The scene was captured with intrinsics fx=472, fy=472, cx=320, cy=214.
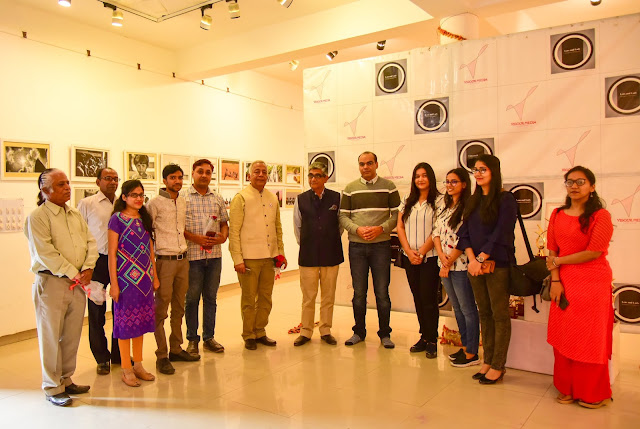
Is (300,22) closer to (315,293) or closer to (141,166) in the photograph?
(141,166)

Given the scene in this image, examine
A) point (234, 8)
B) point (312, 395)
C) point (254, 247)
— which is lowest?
point (312, 395)

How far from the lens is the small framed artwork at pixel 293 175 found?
8.73 metres

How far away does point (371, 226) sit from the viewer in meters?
4.28

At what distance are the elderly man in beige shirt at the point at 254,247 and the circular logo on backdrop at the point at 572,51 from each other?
2.71m

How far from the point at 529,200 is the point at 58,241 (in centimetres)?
370

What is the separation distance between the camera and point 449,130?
4449mm

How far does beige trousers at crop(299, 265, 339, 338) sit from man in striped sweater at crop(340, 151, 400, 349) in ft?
0.74

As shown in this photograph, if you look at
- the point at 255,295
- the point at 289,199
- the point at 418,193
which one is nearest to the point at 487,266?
the point at 418,193

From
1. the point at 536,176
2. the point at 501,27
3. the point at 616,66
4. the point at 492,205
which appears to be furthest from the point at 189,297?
the point at 501,27

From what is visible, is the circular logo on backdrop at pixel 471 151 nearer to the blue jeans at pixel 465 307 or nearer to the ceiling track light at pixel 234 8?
the blue jeans at pixel 465 307

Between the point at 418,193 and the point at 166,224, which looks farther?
the point at 418,193

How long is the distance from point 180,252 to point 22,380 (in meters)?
1.58

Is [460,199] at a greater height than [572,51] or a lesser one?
lesser

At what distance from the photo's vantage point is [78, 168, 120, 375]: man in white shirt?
3.80 m
